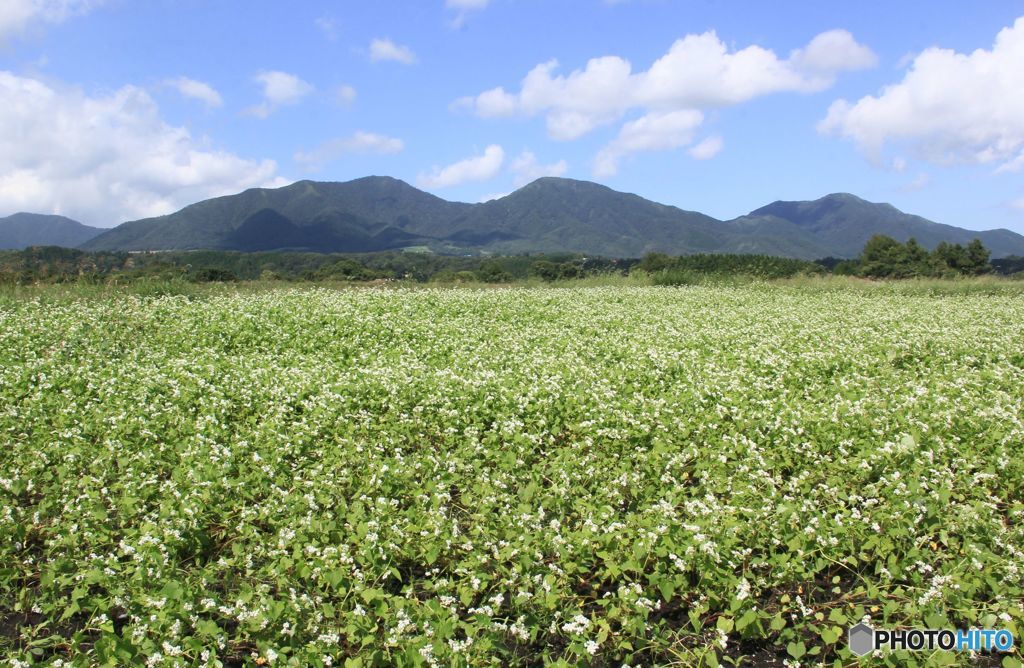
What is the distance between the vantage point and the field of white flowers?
4.30 metres

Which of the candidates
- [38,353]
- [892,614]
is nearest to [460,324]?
[38,353]

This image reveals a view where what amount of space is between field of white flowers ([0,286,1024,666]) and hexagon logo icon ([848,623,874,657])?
3.5 inches

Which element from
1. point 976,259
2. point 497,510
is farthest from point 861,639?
point 976,259

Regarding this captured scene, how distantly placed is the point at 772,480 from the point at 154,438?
651 cm

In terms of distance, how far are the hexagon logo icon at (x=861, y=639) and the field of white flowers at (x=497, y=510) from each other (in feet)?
0.29

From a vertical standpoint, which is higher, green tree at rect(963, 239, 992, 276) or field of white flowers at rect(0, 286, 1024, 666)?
green tree at rect(963, 239, 992, 276)

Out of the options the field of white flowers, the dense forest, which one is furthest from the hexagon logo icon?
the dense forest

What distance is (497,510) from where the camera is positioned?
5.97m

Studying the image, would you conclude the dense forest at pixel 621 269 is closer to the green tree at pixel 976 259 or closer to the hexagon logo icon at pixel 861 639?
the green tree at pixel 976 259

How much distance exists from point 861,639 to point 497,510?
118 inches

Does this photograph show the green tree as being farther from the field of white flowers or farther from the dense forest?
the field of white flowers

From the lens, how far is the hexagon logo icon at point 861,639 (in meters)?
4.16

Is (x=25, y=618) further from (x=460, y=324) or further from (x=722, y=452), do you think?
(x=460, y=324)

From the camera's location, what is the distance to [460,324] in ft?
51.3
